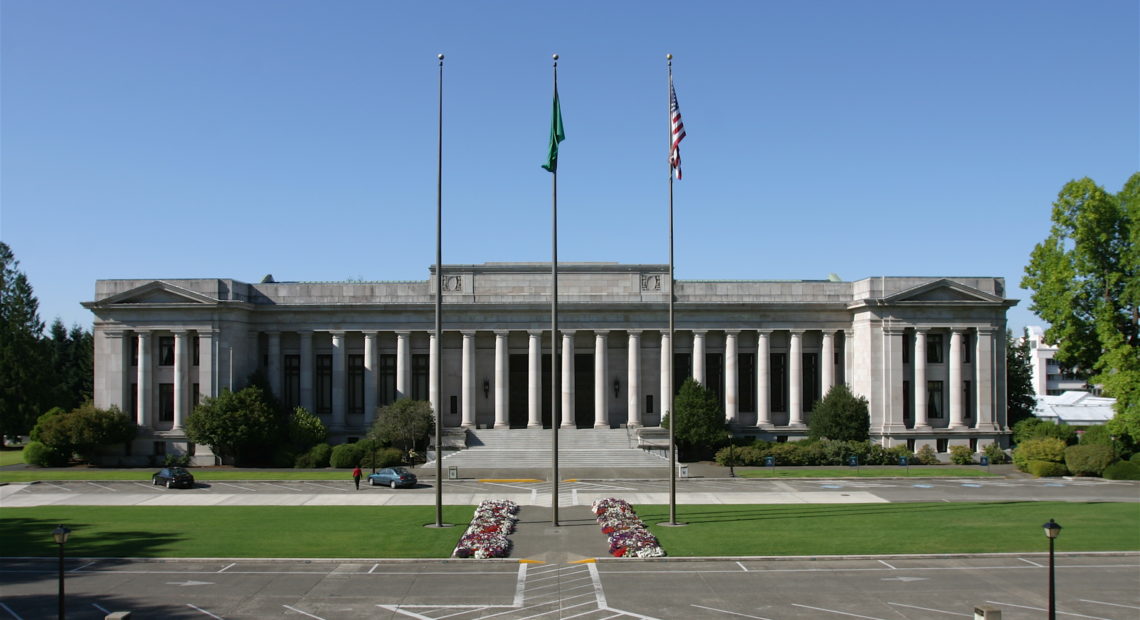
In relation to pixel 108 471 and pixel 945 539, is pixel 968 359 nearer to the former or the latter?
pixel 945 539

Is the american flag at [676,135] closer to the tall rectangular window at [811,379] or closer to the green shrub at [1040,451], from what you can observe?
the green shrub at [1040,451]

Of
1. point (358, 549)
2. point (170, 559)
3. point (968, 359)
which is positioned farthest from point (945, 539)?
point (968, 359)

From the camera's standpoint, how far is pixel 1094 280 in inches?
2478

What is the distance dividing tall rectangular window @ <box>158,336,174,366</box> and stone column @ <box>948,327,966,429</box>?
6163 centimetres

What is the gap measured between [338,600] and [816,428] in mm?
50740

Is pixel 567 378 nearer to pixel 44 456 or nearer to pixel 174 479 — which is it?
pixel 174 479

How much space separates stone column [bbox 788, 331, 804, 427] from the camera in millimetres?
73938

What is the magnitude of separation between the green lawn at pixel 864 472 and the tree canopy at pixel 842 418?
4573 mm

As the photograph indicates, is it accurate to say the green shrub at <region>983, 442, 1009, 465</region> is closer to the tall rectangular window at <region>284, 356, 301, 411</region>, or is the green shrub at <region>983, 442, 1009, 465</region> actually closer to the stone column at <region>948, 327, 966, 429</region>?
the stone column at <region>948, 327, 966, 429</region>

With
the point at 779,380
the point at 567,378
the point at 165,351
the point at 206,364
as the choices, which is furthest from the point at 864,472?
the point at 165,351

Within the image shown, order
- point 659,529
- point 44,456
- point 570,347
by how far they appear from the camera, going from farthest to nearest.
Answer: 1. point 570,347
2. point 44,456
3. point 659,529

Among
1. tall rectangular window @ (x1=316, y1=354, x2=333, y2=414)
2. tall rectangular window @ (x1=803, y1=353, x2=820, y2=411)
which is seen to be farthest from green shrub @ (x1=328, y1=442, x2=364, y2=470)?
tall rectangular window @ (x1=803, y1=353, x2=820, y2=411)

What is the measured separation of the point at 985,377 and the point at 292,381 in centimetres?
5628

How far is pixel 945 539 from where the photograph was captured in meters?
35.3
